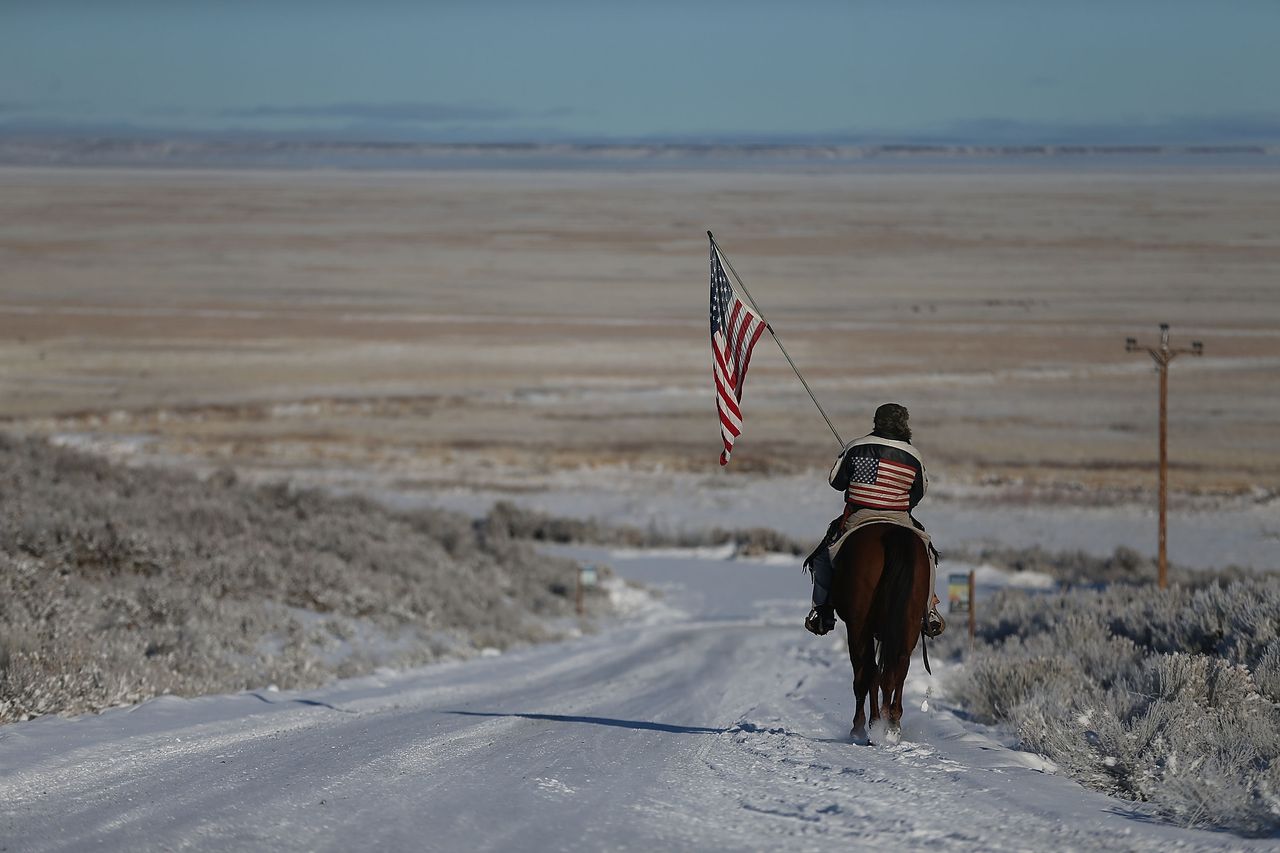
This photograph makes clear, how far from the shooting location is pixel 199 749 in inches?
332

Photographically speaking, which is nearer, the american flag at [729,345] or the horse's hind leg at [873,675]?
the horse's hind leg at [873,675]

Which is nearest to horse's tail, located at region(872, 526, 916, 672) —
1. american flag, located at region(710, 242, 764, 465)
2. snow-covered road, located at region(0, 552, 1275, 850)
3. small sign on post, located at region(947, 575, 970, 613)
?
snow-covered road, located at region(0, 552, 1275, 850)

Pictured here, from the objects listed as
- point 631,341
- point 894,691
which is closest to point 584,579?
point 894,691

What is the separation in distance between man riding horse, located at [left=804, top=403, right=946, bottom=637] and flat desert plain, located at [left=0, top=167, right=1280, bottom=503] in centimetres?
2729

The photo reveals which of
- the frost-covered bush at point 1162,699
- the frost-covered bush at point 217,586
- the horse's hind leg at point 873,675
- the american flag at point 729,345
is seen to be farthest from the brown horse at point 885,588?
the frost-covered bush at point 217,586

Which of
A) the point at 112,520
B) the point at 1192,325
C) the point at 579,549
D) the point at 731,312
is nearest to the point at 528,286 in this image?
the point at 1192,325

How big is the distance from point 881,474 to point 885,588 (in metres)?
0.64

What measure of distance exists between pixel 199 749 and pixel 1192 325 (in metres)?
57.9

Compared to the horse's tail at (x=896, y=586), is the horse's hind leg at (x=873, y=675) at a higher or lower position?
lower

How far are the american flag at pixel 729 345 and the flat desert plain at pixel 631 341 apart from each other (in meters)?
25.7

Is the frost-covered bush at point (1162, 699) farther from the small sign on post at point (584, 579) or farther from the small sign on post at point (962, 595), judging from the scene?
the small sign on post at point (584, 579)

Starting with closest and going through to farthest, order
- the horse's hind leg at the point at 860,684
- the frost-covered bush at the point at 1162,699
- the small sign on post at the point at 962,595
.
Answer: the frost-covered bush at the point at 1162,699 → the horse's hind leg at the point at 860,684 → the small sign on post at the point at 962,595

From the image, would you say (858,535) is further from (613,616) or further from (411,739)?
(613,616)

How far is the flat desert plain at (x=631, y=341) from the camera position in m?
40.6
